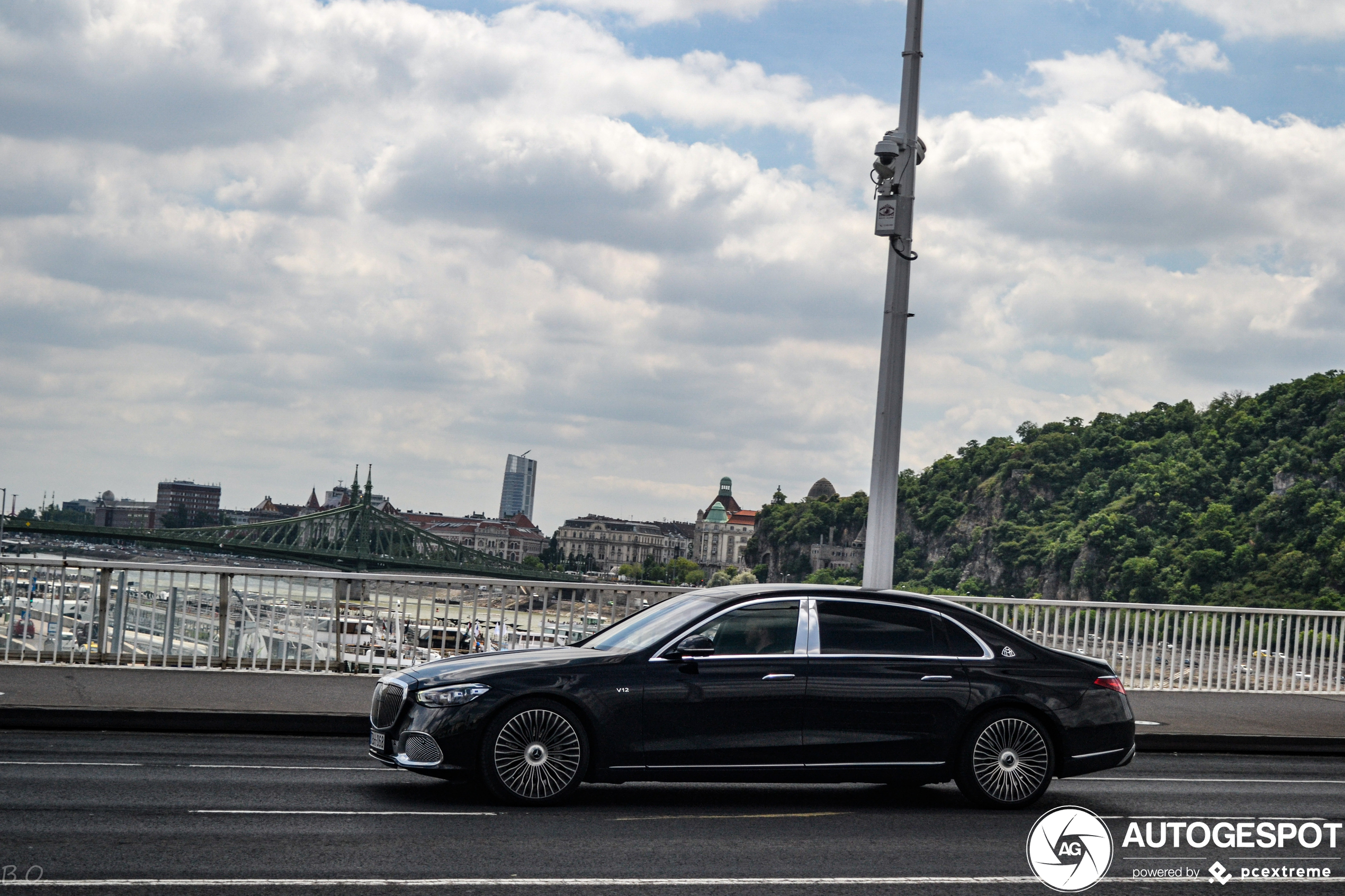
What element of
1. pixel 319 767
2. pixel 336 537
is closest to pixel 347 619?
pixel 319 767

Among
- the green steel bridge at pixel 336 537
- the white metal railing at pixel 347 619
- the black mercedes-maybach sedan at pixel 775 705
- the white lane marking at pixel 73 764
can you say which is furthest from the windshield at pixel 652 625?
the green steel bridge at pixel 336 537

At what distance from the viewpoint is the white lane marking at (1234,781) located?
10188 mm

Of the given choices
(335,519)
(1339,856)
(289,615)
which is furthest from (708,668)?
(335,519)

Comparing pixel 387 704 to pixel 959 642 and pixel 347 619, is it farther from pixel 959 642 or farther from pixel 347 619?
pixel 347 619

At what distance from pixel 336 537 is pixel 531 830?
113924mm

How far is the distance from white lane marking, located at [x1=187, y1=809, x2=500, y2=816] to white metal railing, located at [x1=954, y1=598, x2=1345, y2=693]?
29.0 feet

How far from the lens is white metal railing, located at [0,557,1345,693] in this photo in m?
14.0

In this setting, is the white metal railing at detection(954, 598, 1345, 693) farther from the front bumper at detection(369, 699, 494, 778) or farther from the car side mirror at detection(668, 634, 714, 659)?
the front bumper at detection(369, 699, 494, 778)

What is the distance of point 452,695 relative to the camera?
7.88 m

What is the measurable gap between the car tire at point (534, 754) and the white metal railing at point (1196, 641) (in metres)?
8.23

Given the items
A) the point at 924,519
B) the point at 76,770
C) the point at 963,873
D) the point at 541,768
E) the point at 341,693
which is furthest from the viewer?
the point at 924,519

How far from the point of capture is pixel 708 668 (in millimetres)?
8195

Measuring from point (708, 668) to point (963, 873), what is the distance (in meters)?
2.16

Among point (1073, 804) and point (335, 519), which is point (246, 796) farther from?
point (335, 519)
